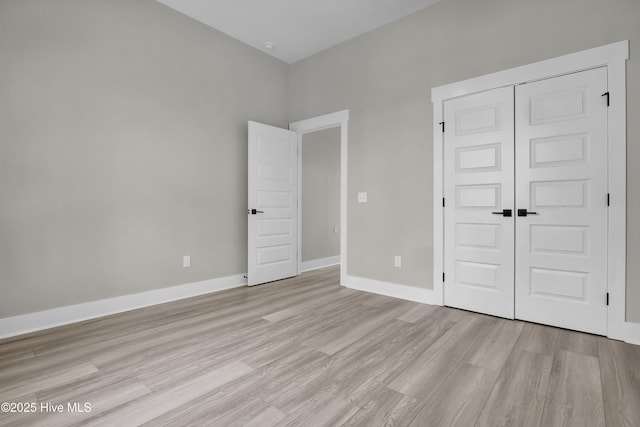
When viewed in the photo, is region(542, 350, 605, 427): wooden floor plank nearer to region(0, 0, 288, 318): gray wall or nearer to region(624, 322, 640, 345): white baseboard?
region(624, 322, 640, 345): white baseboard

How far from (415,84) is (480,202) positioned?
1.49m

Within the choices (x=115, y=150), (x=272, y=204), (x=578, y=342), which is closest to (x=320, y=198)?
(x=272, y=204)

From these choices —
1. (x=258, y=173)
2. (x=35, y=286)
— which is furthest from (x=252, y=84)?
(x=35, y=286)

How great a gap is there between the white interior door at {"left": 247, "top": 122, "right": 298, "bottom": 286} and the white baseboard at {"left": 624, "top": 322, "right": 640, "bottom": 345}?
3.57m

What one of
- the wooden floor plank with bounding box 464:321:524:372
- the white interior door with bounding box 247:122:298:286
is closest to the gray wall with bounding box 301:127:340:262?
the white interior door with bounding box 247:122:298:286

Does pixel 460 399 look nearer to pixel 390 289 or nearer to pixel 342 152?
pixel 390 289

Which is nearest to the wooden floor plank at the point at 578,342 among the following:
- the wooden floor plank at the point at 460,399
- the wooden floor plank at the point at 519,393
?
the wooden floor plank at the point at 519,393

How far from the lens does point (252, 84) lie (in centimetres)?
428

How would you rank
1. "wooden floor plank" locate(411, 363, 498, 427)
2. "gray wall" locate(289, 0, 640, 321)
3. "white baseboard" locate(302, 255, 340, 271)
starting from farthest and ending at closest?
"white baseboard" locate(302, 255, 340, 271) < "gray wall" locate(289, 0, 640, 321) < "wooden floor plank" locate(411, 363, 498, 427)

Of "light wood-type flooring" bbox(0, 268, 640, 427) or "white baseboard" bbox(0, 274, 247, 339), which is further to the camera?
"white baseboard" bbox(0, 274, 247, 339)

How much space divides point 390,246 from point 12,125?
368 centimetres

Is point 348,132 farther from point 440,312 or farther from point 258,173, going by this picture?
point 440,312

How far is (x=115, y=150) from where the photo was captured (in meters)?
3.04

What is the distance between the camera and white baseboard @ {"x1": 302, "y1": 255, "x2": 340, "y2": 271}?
5.19m
